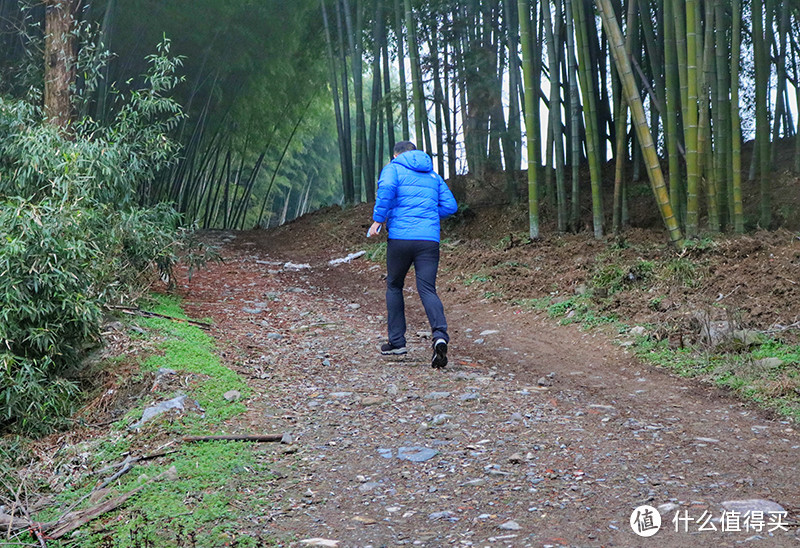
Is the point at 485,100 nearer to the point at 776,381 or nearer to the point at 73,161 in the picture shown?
the point at 73,161

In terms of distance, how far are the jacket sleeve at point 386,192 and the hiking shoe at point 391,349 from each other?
76 cm

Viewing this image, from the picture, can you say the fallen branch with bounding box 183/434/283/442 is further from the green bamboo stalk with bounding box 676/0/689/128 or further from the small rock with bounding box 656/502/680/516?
the green bamboo stalk with bounding box 676/0/689/128

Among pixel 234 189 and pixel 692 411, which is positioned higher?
pixel 234 189

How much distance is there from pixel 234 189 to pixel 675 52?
14884mm

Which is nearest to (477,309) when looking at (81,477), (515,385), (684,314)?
(684,314)

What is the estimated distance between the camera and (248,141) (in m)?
15.5

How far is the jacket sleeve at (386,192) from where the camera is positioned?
4.15 m

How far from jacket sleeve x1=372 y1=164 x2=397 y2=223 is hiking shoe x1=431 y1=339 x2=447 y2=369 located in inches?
29.2

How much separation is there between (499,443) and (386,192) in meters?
1.76

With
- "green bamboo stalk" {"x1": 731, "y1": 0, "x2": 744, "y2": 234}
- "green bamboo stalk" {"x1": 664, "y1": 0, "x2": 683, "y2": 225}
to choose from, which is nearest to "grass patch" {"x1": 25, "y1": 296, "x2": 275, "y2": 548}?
"green bamboo stalk" {"x1": 664, "y1": 0, "x2": 683, "y2": 225}

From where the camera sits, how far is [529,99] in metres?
6.88

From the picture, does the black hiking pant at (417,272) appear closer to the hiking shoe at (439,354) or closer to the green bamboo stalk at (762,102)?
the hiking shoe at (439,354)

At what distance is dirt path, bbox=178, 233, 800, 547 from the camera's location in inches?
87.2

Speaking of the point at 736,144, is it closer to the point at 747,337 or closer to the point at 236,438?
the point at 747,337
